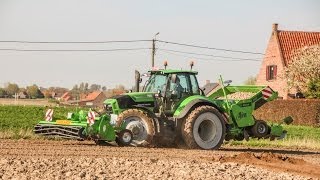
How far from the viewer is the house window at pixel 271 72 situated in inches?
1959

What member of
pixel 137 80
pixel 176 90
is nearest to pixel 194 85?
pixel 176 90

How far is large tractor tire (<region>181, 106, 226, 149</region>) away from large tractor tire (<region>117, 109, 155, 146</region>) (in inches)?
36.9

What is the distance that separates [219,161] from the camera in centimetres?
1330

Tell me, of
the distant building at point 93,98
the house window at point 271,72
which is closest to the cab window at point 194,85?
the house window at point 271,72

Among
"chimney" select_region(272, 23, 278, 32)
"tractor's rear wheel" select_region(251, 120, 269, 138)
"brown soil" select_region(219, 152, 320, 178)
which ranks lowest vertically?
"brown soil" select_region(219, 152, 320, 178)

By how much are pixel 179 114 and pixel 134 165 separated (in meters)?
5.26

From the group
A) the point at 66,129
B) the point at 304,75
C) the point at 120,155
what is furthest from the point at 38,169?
the point at 304,75

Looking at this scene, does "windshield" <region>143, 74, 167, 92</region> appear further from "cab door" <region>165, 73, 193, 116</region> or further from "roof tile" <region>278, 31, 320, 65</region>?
"roof tile" <region>278, 31, 320, 65</region>

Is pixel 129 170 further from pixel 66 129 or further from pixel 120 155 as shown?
pixel 66 129

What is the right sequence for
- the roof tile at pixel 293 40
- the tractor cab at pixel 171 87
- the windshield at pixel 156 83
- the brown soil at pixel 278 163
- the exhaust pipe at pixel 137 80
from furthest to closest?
the roof tile at pixel 293 40
the exhaust pipe at pixel 137 80
the windshield at pixel 156 83
the tractor cab at pixel 171 87
the brown soil at pixel 278 163

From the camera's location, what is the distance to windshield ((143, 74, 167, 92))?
56.4 ft

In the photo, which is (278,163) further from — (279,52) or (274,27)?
(274,27)

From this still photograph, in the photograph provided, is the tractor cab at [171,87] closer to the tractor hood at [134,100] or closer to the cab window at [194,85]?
the cab window at [194,85]

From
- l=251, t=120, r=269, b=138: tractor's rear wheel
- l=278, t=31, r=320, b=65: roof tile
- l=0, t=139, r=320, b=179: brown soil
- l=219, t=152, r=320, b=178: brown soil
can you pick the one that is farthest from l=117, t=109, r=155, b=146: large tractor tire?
l=278, t=31, r=320, b=65: roof tile
